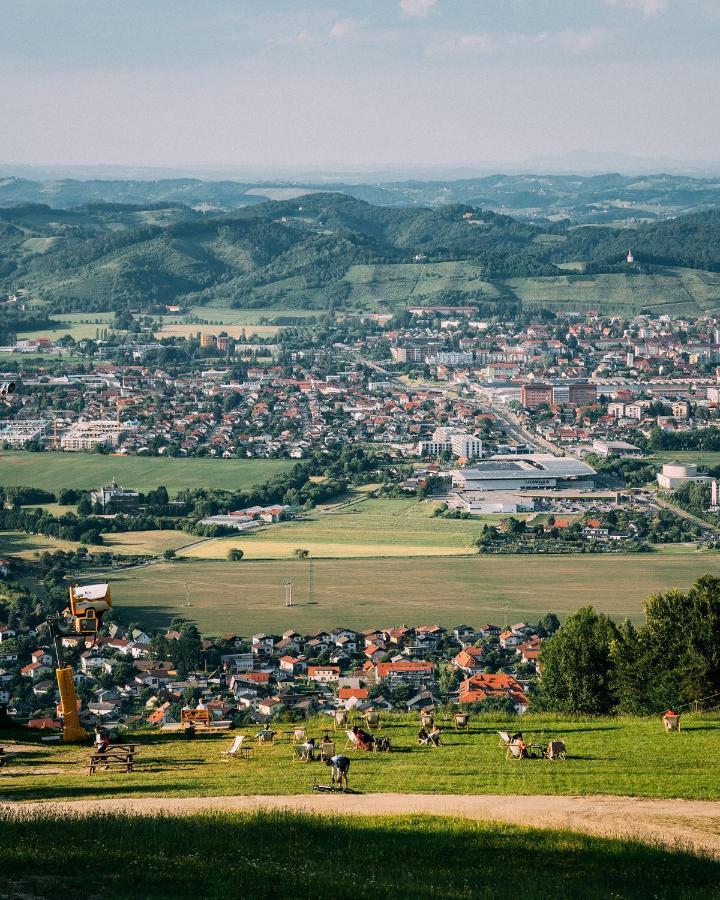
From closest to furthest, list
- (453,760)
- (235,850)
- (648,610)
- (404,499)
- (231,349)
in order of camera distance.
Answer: (235,850) < (453,760) < (648,610) < (404,499) < (231,349)

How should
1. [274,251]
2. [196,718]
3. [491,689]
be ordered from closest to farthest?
[196,718] → [491,689] → [274,251]

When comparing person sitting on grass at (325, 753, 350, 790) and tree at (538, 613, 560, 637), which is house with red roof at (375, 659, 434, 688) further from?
person sitting on grass at (325, 753, 350, 790)

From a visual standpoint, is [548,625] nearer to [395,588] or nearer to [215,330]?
[395,588]

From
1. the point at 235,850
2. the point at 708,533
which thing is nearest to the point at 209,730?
the point at 235,850

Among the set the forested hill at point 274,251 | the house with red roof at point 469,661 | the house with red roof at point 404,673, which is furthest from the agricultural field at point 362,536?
the forested hill at point 274,251

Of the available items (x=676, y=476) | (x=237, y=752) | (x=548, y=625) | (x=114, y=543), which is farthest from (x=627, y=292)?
(x=237, y=752)

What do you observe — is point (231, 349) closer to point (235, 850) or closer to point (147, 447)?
point (147, 447)
